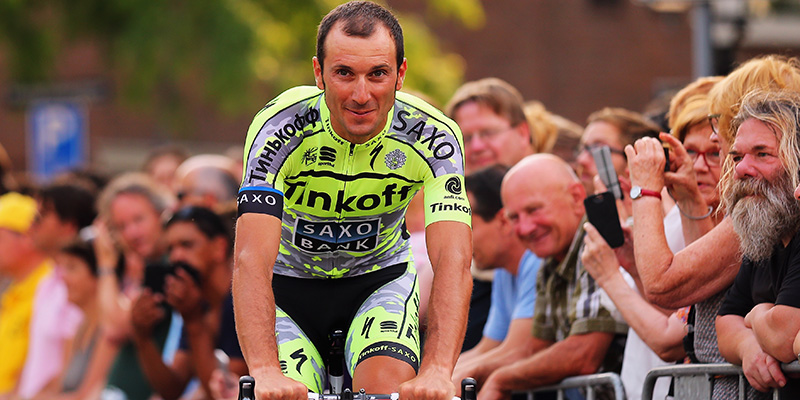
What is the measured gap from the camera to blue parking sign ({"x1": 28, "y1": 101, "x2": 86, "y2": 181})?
43.1 feet

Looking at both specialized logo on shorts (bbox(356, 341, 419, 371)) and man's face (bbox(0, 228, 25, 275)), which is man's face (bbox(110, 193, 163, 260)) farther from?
specialized logo on shorts (bbox(356, 341, 419, 371))

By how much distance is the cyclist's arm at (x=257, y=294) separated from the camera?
4.13 meters

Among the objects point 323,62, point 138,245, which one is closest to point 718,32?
point 138,245

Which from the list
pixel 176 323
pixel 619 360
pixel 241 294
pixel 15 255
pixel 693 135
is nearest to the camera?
pixel 241 294

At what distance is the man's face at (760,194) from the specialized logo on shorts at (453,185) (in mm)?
1196

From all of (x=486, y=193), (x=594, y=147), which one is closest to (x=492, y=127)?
(x=486, y=193)

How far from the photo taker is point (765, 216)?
4656mm

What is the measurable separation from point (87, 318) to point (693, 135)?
19.2 ft

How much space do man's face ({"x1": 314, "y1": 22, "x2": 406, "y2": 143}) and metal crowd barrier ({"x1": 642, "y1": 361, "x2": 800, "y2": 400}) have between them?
1.84 meters

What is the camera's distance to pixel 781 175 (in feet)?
15.5

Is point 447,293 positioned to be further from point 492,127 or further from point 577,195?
point 492,127

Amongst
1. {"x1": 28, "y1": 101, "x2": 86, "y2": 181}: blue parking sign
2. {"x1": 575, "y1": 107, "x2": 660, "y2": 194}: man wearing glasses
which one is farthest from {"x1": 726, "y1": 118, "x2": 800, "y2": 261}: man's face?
{"x1": 28, "y1": 101, "x2": 86, "y2": 181}: blue parking sign

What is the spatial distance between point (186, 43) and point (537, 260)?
1069 cm

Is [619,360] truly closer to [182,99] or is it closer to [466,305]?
[466,305]
